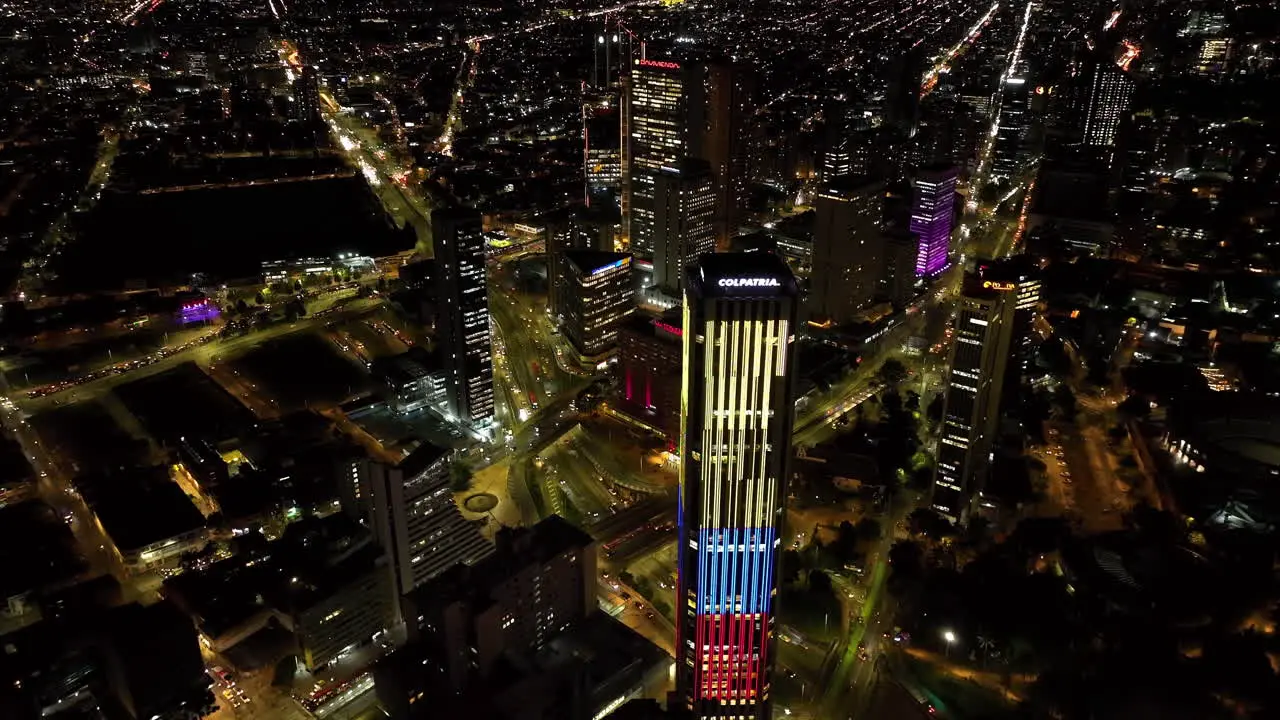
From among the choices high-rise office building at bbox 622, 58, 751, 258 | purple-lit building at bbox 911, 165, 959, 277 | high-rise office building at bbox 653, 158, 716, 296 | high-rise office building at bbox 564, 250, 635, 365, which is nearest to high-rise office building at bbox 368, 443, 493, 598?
high-rise office building at bbox 564, 250, 635, 365

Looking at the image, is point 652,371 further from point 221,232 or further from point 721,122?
point 221,232

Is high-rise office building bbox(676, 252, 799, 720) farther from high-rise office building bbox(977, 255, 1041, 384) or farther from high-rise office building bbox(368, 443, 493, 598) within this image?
high-rise office building bbox(977, 255, 1041, 384)

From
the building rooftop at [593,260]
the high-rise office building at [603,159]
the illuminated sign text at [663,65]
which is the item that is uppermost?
the illuminated sign text at [663,65]

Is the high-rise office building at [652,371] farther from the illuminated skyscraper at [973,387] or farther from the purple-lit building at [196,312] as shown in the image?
the purple-lit building at [196,312]

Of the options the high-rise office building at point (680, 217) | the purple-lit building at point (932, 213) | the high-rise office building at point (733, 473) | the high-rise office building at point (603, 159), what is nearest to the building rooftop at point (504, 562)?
the high-rise office building at point (733, 473)

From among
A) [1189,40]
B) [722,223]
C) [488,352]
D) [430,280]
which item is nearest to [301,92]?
[430,280]

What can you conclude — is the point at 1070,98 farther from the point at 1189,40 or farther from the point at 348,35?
the point at 348,35

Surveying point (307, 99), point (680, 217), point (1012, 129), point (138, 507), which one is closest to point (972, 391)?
point (680, 217)
